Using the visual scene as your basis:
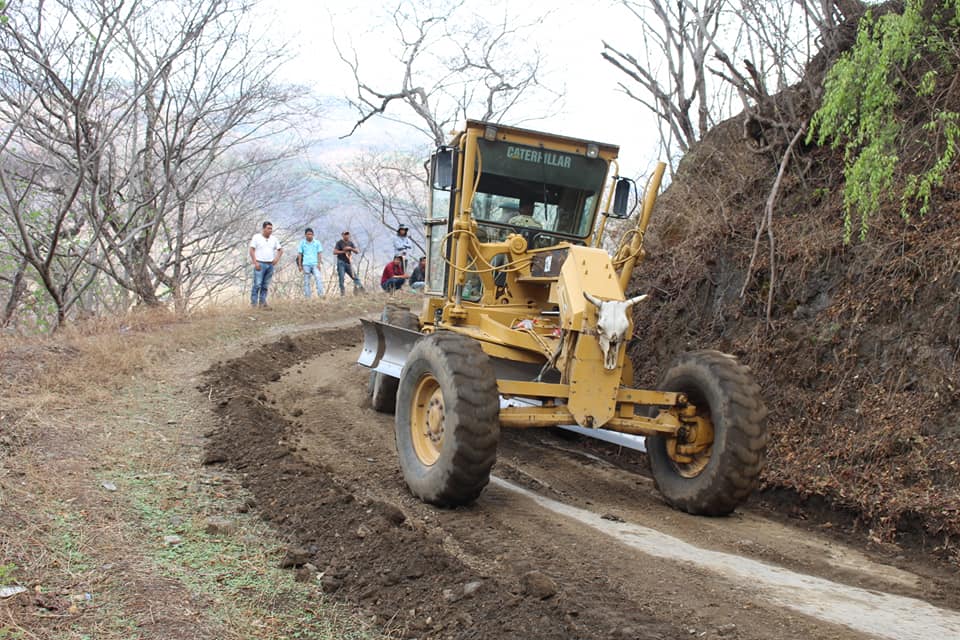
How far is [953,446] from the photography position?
6078 mm

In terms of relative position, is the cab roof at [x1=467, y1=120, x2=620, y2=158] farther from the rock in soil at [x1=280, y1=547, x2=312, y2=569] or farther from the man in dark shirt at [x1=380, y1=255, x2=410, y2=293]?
the man in dark shirt at [x1=380, y1=255, x2=410, y2=293]

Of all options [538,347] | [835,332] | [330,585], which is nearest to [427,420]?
[538,347]

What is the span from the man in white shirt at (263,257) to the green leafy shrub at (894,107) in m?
11.0

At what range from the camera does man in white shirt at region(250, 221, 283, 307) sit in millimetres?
16094

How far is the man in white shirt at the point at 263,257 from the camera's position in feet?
52.8

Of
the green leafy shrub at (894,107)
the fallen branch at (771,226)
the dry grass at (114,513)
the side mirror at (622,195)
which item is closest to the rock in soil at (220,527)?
the dry grass at (114,513)

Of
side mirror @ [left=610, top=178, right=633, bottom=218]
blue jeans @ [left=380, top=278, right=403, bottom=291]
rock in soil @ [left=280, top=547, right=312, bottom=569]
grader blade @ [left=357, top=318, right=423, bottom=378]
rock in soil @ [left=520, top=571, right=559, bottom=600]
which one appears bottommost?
rock in soil @ [left=280, top=547, right=312, bottom=569]

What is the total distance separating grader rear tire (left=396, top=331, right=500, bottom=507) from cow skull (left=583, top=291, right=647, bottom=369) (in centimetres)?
87

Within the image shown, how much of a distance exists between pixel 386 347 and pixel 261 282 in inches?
334

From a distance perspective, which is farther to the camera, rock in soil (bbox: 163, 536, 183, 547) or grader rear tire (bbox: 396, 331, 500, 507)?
grader rear tire (bbox: 396, 331, 500, 507)

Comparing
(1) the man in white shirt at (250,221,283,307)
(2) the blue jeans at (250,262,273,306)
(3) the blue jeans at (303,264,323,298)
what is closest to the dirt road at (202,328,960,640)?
(1) the man in white shirt at (250,221,283,307)

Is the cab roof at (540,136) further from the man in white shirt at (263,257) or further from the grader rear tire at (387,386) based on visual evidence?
the man in white shirt at (263,257)

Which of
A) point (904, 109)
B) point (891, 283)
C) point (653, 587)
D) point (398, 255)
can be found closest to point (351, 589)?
point (653, 587)

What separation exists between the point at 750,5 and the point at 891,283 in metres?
3.86
